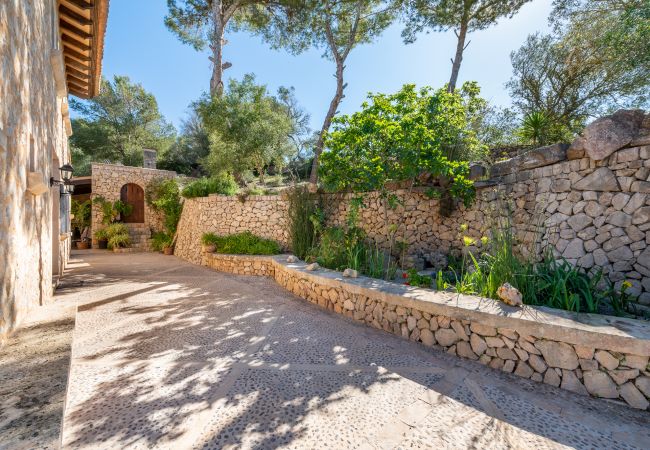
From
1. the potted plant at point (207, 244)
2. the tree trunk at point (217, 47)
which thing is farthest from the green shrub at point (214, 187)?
the tree trunk at point (217, 47)

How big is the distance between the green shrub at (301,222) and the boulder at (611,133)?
500cm

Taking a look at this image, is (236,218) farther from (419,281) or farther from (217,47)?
(217,47)

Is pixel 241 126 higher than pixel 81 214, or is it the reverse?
pixel 241 126

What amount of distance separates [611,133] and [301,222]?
217 inches

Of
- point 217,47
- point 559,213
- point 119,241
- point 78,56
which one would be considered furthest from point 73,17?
point 119,241

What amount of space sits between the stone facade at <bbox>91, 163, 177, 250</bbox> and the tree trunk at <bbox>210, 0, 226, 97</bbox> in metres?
4.93

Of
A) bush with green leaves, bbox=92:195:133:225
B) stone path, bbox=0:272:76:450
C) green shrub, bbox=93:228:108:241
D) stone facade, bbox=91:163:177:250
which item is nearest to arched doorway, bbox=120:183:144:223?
stone facade, bbox=91:163:177:250

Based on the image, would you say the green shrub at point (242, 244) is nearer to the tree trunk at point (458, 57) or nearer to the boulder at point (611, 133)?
the boulder at point (611, 133)

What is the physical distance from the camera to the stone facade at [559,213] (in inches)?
126

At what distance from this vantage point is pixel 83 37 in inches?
186

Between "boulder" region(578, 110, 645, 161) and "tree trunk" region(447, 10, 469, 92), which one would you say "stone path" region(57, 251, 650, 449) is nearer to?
"boulder" region(578, 110, 645, 161)

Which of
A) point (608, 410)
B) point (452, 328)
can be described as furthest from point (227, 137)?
point (608, 410)

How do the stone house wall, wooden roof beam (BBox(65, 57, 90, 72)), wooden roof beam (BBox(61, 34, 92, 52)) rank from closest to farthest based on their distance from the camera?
the stone house wall → wooden roof beam (BBox(61, 34, 92, 52)) → wooden roof beam (BBox(65, 57, 90, 72))

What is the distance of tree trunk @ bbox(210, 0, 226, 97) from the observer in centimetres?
1042
